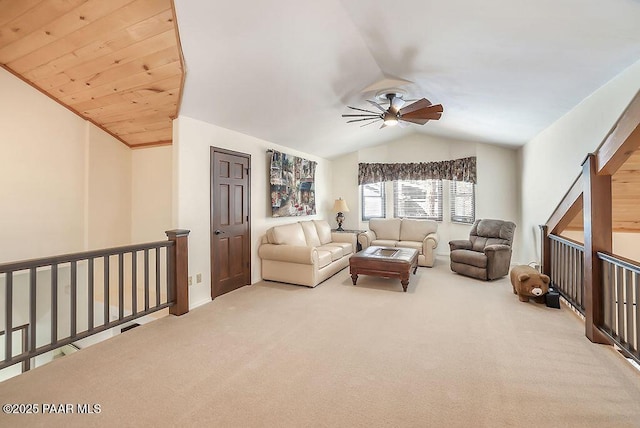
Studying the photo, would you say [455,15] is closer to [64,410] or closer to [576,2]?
[576,2]

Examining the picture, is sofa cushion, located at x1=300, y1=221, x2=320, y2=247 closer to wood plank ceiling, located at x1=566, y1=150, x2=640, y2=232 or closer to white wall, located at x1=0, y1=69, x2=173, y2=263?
white wall, located at x1=0, y1=69, x2=173, y2=263

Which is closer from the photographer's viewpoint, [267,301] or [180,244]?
[180,244]

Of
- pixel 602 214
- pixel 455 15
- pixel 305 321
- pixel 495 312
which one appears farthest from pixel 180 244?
pixel 602 214

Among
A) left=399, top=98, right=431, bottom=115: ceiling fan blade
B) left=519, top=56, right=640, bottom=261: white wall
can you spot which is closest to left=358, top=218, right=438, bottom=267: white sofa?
left=519, top=56, right=640, bottom=261: white wall

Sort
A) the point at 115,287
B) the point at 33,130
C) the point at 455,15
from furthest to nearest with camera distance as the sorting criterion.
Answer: the point at 115,287, the point at 33,130, the point at 455,15

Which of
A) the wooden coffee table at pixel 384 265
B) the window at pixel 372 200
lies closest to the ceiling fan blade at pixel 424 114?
the wooden coffee table at pixel 384 265

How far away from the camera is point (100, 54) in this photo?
2.66 m

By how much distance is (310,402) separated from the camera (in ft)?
5.85

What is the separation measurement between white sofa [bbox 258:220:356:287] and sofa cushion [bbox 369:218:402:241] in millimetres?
1329

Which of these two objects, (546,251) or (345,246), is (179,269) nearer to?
(345,246)

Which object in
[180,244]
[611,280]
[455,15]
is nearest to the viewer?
[455,15]

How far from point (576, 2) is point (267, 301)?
3805 mm

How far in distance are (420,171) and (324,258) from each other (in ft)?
11.2

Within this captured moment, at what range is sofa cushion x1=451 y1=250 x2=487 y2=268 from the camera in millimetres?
4461
